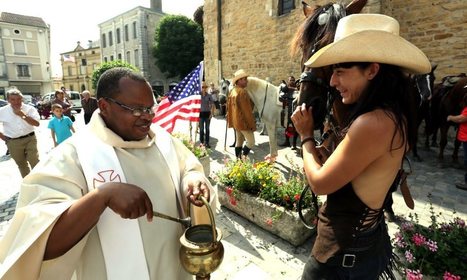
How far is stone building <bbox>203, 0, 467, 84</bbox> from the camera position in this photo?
26.1 feet

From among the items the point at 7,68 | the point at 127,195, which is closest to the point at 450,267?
the point at 127,195

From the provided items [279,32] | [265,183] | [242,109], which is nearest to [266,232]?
[265,183]

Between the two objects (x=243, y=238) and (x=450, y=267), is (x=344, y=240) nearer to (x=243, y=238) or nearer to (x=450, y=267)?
(x=450, y=267)

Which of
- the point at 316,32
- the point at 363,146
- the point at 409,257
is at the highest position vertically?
the point at 316,32

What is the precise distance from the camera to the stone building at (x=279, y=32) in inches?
313

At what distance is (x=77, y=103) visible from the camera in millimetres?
23078

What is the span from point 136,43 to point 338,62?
38068mm

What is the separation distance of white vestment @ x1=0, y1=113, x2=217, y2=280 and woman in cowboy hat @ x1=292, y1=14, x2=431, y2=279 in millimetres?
755

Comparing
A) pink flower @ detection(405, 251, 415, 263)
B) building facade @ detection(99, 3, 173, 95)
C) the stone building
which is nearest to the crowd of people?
pink flower @ detection(405, 251, 415, 263)

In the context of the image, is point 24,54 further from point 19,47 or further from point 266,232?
point 266,232

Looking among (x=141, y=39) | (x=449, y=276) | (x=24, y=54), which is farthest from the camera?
(x=24, y=54)

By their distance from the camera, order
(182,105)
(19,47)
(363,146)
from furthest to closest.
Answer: (19,47) < (182,105) < (363,146)

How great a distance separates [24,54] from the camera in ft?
133

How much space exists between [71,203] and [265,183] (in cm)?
301
